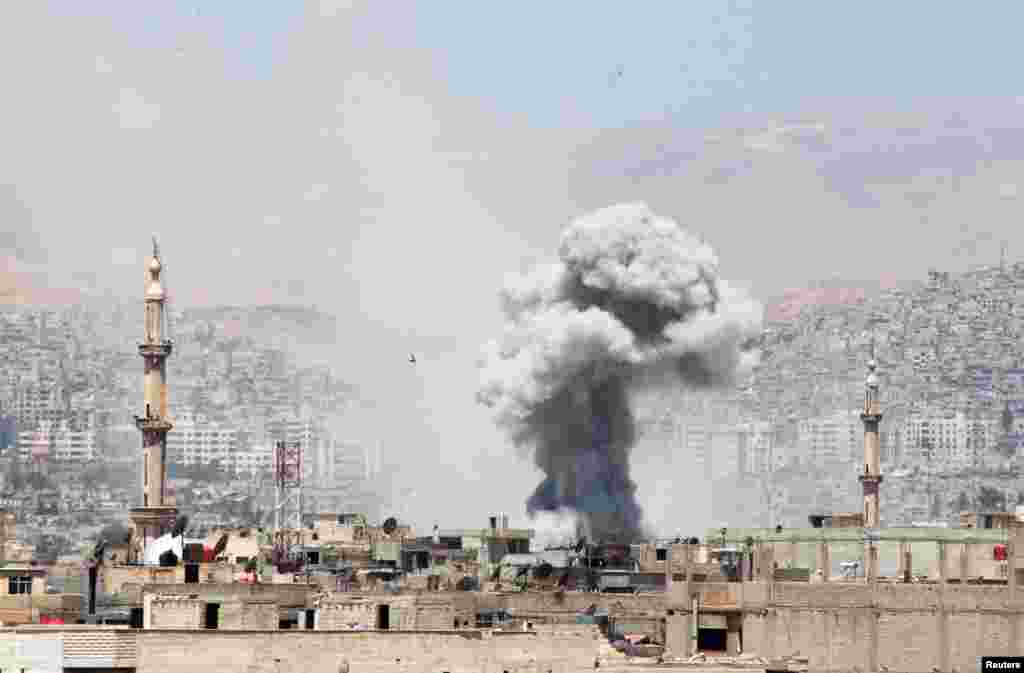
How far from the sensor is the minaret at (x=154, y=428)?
430 ft

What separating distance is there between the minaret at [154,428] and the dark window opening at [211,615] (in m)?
45.1

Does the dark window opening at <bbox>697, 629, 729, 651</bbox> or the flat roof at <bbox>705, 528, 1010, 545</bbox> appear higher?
the flat roof at <bbox>705, 528, 1010, 545</bbox>

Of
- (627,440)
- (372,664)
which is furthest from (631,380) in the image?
(372,664)

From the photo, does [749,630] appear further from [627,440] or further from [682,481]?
[682,481]

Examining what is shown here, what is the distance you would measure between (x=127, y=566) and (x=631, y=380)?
62.1 feet

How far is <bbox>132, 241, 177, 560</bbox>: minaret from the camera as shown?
5157 inches

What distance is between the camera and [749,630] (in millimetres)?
92312

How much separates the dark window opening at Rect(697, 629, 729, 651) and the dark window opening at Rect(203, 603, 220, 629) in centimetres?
1247

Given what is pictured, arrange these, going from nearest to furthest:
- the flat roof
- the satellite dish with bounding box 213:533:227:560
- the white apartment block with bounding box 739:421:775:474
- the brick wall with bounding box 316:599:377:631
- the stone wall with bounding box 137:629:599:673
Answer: the stone wall with bounding box 137:629:599:673, the brick wall with bounding box 316:599:377:631, the flat roof, the satellite dish with bounding box 213:533:227:560, the white apartment block with bounding box 739:421:775:474

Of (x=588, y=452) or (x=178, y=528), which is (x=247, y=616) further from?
(x=178, y=528)

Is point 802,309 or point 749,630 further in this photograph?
point 802,309

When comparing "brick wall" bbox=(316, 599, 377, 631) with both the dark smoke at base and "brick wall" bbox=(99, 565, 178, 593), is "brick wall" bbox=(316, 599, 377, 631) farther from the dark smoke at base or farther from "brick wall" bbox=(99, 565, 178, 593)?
the dark smoke at base

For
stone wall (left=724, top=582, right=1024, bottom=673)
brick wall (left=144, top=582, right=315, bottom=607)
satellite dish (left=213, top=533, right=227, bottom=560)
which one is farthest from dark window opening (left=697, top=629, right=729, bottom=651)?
satellite dish (left=213, top=533, right=227, bottom=560)

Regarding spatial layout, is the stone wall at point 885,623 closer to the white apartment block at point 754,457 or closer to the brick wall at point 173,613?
the brick wall at point 173,613
